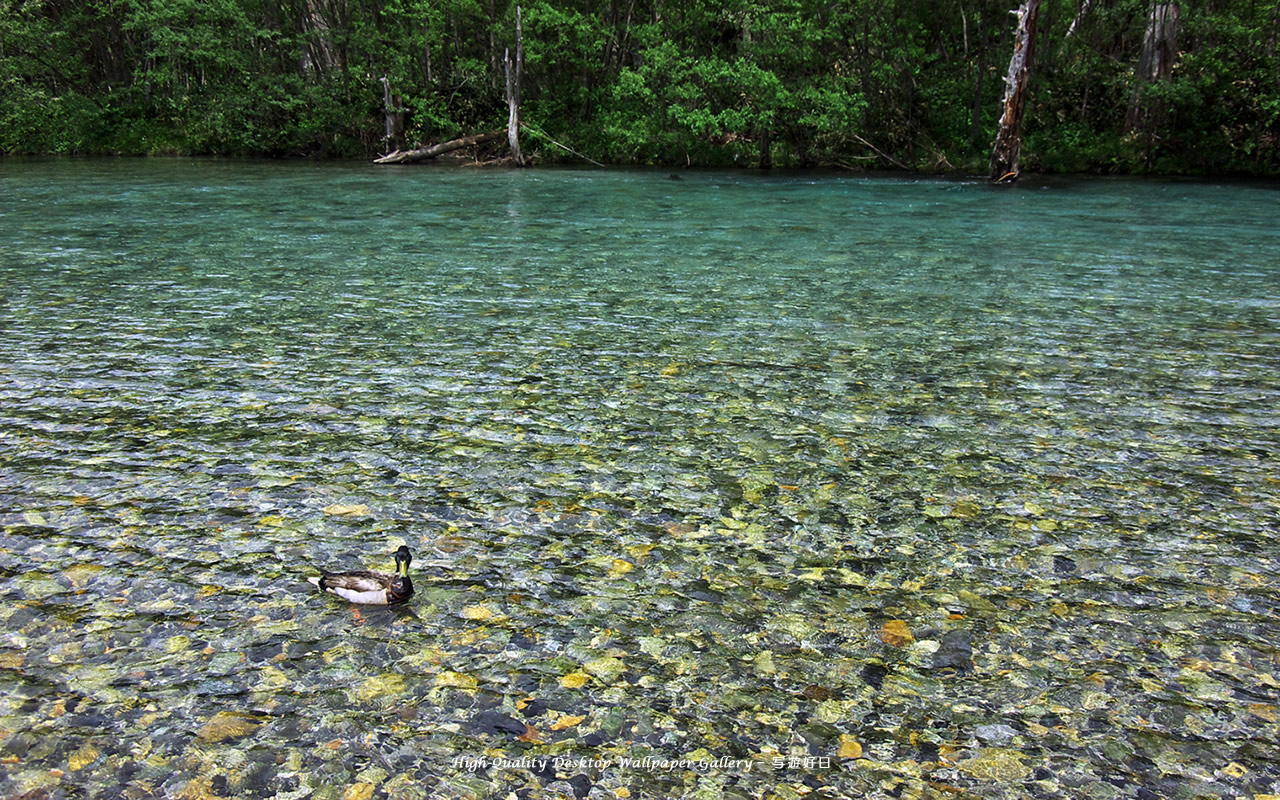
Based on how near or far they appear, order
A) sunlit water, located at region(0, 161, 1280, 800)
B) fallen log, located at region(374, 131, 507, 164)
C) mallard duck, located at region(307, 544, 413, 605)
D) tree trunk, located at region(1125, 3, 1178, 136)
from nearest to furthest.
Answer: sunlit water, located at region(0, 161, 1280, 800)
mallard duck, located at region(307, 544, 413, 605)
tree trunk, located at region(1125, 3, 1178, 136)
fallen log, located at region(374, 131, 507, 164)

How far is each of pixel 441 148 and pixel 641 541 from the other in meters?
39.3

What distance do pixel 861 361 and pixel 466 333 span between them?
15.3 ft

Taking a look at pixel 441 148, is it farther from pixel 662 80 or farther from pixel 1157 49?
pixel 1157 49

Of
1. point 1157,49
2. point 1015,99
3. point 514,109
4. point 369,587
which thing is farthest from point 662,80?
point 369,587

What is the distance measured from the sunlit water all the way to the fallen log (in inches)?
1147

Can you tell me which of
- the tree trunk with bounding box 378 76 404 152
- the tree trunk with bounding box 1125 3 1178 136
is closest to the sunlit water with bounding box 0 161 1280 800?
the tree trunk with bounding box 1125 3 1178 136

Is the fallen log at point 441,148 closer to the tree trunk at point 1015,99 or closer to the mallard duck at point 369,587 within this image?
the tree trunk at point 1015,99

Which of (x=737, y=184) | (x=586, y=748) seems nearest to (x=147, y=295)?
(x=586, y=748)

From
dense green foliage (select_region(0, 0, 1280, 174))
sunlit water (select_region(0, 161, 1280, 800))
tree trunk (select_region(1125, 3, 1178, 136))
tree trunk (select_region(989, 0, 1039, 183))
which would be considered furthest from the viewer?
dense green foliage (select_region(0, 0, 1280, 174))

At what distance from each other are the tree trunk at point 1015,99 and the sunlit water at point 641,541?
20102 mm

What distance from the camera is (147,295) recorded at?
12.6 meters

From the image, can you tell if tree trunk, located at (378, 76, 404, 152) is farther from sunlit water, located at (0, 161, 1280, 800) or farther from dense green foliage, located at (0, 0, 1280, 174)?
sunlit water, located at (0, 161, 1280, 800)

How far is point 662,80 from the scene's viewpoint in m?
39.4

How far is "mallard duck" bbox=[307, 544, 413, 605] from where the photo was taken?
4.78 m
